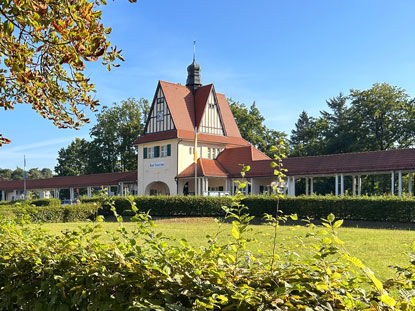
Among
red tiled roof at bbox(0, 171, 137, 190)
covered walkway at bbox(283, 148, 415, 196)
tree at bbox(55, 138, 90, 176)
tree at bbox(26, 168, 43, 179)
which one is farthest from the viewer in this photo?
tree at bbox(26, 168, 43, 179)

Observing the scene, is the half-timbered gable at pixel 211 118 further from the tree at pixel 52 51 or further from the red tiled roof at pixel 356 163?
the tree at pixel 52 51

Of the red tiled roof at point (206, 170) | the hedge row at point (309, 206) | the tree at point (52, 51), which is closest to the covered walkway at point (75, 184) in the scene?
the red tiled roof at point (206, 170)

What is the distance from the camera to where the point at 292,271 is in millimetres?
2441

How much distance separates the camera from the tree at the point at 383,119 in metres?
50.5

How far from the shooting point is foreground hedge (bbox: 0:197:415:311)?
2125 millimetres

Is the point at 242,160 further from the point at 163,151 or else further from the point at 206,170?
the point at 163,151

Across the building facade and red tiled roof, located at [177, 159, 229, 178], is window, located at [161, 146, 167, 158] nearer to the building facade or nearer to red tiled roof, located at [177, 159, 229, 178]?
the building facade

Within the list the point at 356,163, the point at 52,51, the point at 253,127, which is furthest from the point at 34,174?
the point at 52,51

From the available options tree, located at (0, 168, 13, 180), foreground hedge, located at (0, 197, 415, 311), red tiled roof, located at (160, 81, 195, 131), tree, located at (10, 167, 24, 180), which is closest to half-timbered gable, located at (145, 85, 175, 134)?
red tiled roof, located at (160, 81, 195, 131)

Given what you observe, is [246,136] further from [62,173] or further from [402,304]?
[402,304]

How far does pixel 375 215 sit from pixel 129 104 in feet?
158

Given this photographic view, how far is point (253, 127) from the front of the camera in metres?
59.8

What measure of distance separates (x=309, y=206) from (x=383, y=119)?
33.8m

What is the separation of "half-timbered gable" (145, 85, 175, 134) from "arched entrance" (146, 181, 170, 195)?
18.8ft
